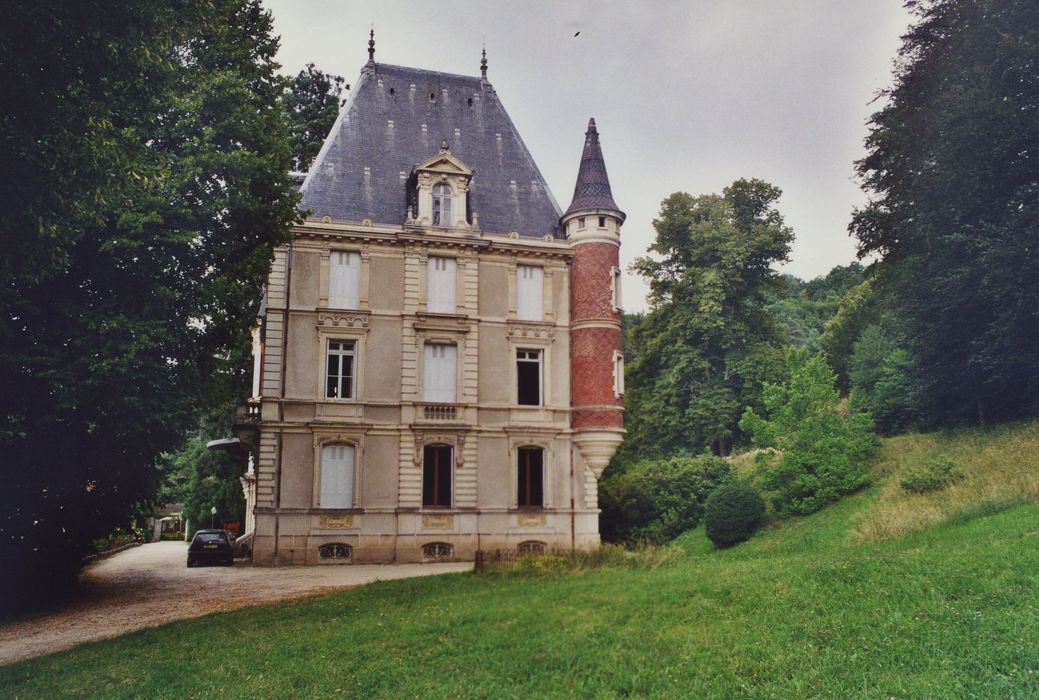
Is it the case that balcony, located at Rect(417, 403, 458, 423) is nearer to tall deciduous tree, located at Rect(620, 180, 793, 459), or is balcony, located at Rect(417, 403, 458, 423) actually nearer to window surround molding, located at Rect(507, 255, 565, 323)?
window surround molding, located at Rect(507, 255, 565, 323)

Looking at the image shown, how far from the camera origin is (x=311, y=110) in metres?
35.8

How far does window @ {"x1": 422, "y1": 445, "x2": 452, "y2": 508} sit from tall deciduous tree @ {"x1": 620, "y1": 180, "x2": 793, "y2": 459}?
1587cm

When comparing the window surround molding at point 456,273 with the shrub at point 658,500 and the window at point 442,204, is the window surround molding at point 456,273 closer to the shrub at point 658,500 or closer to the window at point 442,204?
the window at point 442,204

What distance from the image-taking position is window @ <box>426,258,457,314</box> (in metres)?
26.4

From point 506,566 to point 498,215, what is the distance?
14270 mm

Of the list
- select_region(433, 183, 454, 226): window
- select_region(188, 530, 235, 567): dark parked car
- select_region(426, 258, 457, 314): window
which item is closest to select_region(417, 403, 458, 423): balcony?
select_region(426, 258, 457, 314): window

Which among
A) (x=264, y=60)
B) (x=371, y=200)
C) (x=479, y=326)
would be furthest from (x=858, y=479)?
(x=264, y=60)

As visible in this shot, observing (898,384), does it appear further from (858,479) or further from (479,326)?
(479,326)

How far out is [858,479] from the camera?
25.1m

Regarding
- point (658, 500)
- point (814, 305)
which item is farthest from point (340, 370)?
point (814, 305)

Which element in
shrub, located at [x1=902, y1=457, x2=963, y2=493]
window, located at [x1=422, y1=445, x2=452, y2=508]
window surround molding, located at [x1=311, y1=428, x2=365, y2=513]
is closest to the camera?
shrub, located at [x1=902, y1=457, x2=963, y2=493]

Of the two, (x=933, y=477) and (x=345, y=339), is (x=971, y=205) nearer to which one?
(x=933, y=477)

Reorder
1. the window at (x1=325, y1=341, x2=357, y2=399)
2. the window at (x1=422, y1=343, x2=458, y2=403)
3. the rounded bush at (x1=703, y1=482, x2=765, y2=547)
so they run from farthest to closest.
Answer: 1. the window at (x1=422, y1=343, x2=458, y2=403)
2. the rounded bush at (x1=703, y1=482, x2=765, y2=547)
3. the window at (x1=325, y1=341, x2=357, y2=399)

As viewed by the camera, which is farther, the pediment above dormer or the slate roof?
the slate roof
